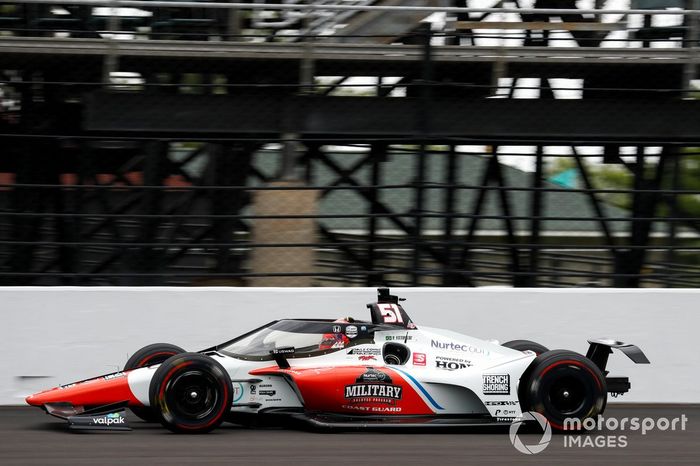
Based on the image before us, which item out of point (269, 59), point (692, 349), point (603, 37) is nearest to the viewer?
point (692, 349)

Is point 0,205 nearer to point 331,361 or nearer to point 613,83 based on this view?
point 331,361

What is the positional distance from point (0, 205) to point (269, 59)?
3408mm

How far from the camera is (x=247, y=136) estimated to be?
33.7 ft

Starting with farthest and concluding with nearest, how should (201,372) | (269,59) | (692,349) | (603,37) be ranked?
(603,37) → (269,59) → (692,349) → (201,372)

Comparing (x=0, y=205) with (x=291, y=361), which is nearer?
(x=291, y=361)

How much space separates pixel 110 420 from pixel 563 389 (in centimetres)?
304

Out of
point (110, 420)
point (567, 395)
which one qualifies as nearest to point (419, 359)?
point (567, 395)

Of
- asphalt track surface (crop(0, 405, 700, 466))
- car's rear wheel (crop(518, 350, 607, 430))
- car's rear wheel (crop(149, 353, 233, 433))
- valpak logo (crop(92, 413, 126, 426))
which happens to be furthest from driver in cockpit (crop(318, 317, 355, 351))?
valpak logo (crop(92, 413, 126, 426))

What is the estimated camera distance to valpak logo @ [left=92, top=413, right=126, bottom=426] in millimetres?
6589

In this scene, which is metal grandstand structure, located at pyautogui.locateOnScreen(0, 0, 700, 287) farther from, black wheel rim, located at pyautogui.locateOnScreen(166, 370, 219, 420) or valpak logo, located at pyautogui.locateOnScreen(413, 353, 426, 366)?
black wheel rim, located at pyautogui.locateOnScreen(166, 370, 219, 420)

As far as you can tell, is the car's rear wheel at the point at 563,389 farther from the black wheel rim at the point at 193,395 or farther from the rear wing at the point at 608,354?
the black wheel rim at the point at 193,395

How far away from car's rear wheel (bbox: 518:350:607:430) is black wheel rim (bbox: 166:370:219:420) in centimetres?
210

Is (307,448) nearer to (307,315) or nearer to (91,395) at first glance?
(91,395)

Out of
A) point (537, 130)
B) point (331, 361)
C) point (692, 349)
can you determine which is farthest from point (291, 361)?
point (537, 130)
